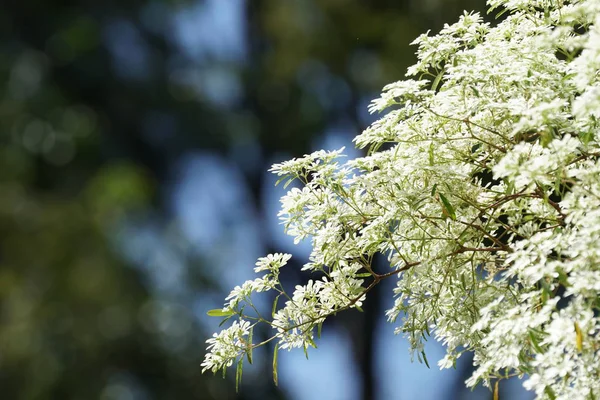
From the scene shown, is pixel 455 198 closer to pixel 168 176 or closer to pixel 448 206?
pixel 448 206

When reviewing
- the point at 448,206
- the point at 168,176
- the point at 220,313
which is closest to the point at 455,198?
the point at 448,206

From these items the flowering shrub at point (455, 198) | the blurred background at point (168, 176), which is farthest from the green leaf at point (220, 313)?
the blurred background at point (168, 176)

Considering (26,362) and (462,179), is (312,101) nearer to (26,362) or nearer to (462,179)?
(26,362)

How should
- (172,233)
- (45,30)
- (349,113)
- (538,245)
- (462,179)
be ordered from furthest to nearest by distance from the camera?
(45,30) → (349,113) → (172,233) → (462,179) → (538,245)

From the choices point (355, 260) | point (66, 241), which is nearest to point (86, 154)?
point (66, 241)

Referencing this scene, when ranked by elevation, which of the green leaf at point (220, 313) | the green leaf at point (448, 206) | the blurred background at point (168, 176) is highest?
the blurred background at point (168, 176)

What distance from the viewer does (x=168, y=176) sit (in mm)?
8250

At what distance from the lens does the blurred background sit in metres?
6.16

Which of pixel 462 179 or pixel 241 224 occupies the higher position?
pixel 241 224

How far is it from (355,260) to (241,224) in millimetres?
5757

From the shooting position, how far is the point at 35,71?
8.08m

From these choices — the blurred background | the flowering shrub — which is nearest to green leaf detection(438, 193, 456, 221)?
the flowering shrub

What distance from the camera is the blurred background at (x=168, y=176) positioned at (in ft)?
20.2

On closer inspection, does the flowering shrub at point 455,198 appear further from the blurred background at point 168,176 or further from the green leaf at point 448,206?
the blurred background at point 168,176
